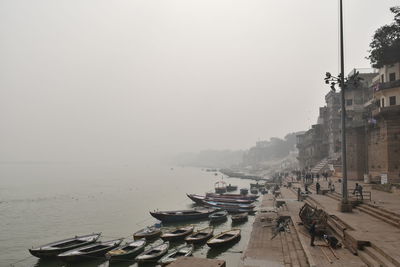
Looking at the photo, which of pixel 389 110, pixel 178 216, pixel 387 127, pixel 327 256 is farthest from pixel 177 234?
pixel 389 110

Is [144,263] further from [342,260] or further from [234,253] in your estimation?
[342,260]

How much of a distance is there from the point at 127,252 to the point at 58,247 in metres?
6.03

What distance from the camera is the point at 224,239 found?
23.8 metres

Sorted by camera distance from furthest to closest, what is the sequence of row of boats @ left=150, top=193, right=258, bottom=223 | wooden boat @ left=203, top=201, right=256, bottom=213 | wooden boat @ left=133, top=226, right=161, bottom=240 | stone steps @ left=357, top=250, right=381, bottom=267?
wooden boat @ left=203, top=201, right=256, bottom=213
row of boats @ left=150, top=193, right=258, bottom=223
wooden boat @ left=133, top=226, right=161, bottom=240
stone steps @ left=357, top=250, right=381, bottom=267

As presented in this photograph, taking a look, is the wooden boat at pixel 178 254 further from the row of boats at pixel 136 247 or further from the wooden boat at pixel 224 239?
the wooden boat at pixel 224 239

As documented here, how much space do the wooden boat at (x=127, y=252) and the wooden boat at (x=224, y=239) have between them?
5243 millimetres

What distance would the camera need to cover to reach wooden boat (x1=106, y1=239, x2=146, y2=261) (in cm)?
2100

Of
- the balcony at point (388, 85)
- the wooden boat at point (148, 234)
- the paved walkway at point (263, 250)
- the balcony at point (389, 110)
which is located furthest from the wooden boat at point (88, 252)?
the balcony at point (388, 85)

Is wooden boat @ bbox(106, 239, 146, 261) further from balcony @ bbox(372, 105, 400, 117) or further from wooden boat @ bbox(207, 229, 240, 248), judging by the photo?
balcony @ bbox(372, 105, 400, 117)

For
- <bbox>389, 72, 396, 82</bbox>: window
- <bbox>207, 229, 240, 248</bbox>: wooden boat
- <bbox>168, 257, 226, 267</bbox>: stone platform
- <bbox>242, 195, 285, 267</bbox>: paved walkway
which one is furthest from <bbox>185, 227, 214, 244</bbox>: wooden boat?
<bbox>389, 72, 396, 82</bbox>: window

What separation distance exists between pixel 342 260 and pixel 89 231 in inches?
1182

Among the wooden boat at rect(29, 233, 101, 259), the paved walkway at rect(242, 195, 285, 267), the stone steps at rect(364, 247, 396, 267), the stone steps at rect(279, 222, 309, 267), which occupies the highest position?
the stone steps at rect(364, 247, 396, 267)

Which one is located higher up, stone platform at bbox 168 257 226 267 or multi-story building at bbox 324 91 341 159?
multi-story building at bbox 324 91 341 159

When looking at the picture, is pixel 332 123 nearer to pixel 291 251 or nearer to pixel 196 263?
pixel 291 251
